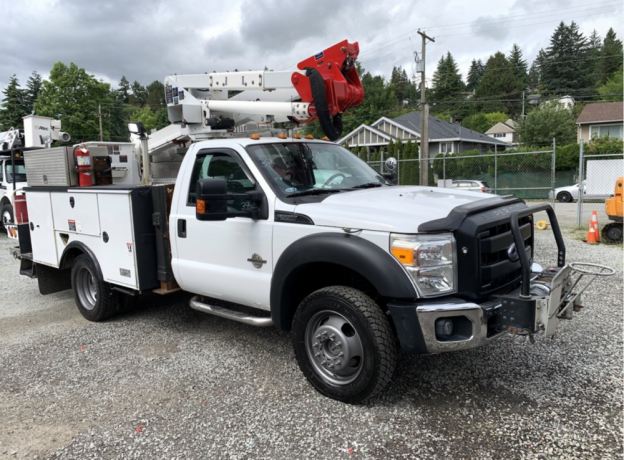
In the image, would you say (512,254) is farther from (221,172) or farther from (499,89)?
(499,89)

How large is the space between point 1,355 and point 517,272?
4965 mm

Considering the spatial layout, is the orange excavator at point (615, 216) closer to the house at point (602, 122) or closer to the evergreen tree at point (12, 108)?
the house at point (602, 122)

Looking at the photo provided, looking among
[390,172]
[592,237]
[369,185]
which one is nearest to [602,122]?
[592,237]

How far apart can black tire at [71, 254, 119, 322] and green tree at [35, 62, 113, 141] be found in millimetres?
44323

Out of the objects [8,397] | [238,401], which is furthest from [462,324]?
[8,397]

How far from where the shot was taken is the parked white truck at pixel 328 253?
10.5 ft

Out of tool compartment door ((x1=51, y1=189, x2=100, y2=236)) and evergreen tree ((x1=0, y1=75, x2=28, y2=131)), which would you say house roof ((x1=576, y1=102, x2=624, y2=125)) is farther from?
evergreen tree ((x1=0, y1=75, x2=28, y2=131))

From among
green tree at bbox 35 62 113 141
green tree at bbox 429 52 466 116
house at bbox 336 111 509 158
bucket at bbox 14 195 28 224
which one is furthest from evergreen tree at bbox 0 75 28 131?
green tree at bbox 429 52 466 116

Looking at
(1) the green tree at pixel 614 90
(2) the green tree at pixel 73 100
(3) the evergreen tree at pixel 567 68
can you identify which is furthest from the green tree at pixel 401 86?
(2) the green tree at pixel 73 100

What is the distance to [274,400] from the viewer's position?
12.2 ft

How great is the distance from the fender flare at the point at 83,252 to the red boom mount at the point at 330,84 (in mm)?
2986

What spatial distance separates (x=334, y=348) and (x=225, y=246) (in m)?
1.37

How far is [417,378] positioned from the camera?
158 inches

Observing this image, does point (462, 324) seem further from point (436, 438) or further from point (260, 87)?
point (260, 87)
